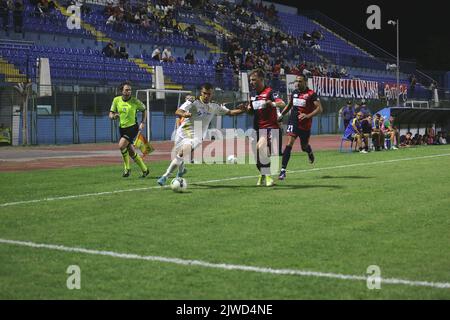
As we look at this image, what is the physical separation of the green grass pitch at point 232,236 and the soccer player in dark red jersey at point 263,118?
49 centimetres

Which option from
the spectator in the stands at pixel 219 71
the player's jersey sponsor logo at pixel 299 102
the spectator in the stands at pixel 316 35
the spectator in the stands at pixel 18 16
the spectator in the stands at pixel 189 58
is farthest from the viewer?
the spectator in the stands at pixel 316 35

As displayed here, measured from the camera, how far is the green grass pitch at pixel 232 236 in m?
5.33

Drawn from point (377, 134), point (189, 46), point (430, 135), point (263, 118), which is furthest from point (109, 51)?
point (263, 118)

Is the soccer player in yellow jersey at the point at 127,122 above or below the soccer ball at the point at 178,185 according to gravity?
above

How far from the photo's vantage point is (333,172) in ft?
52.9

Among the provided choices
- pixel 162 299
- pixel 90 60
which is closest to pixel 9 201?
pixel 162 299

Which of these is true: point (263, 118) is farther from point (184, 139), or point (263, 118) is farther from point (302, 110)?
point (302, 110)

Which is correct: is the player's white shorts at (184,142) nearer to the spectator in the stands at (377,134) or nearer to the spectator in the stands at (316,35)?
the spectator in the stands at (377,134)

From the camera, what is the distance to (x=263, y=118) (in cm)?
1349

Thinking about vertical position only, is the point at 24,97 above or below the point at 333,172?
above

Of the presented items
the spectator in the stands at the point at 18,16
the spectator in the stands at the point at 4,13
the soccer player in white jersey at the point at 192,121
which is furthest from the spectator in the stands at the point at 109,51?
the soccer player in white jersey at the point at 192,121

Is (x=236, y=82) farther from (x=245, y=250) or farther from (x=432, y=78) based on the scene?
(x=245, y=250)

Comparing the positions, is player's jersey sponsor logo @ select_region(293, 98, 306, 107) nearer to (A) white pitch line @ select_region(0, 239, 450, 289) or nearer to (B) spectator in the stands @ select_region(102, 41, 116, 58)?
(A) white pitch line @ select_region(0, 239, 450, 289)
